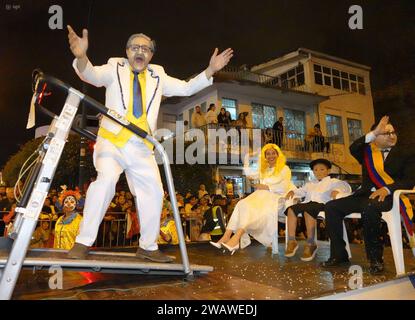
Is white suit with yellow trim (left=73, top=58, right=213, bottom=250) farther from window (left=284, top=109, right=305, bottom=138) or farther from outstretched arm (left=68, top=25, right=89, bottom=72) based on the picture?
window (left=284, top=109, right=305, bottom=138)

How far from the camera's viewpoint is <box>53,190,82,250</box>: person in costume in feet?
13.8

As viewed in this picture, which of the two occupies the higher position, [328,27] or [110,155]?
[328,27]

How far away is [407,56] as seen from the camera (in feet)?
27.6

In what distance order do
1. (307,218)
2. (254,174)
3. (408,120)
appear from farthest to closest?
1. (408,120)
2. (254,174)
3. (307,218)

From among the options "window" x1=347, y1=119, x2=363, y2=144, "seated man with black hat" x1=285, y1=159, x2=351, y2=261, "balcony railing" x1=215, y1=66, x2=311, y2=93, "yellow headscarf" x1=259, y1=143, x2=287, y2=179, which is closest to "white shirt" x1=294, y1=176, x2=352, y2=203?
"seated man with black hat" x1=285, y1=159, x2=351, y2=261

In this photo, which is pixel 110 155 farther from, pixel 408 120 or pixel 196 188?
pixel 196 188

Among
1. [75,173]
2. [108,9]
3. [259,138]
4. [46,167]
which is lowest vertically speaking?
[46,167]

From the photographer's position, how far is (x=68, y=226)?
169 inches

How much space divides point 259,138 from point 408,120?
5446 mm

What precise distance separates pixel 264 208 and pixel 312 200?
0.58 m

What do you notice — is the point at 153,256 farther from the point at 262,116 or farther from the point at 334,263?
the point at 262,116

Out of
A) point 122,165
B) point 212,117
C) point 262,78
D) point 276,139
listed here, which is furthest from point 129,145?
point 262,78

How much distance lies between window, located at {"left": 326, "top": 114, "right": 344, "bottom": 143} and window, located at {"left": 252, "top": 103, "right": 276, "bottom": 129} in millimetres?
2920

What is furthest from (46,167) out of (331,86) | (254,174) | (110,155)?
(331,86)
